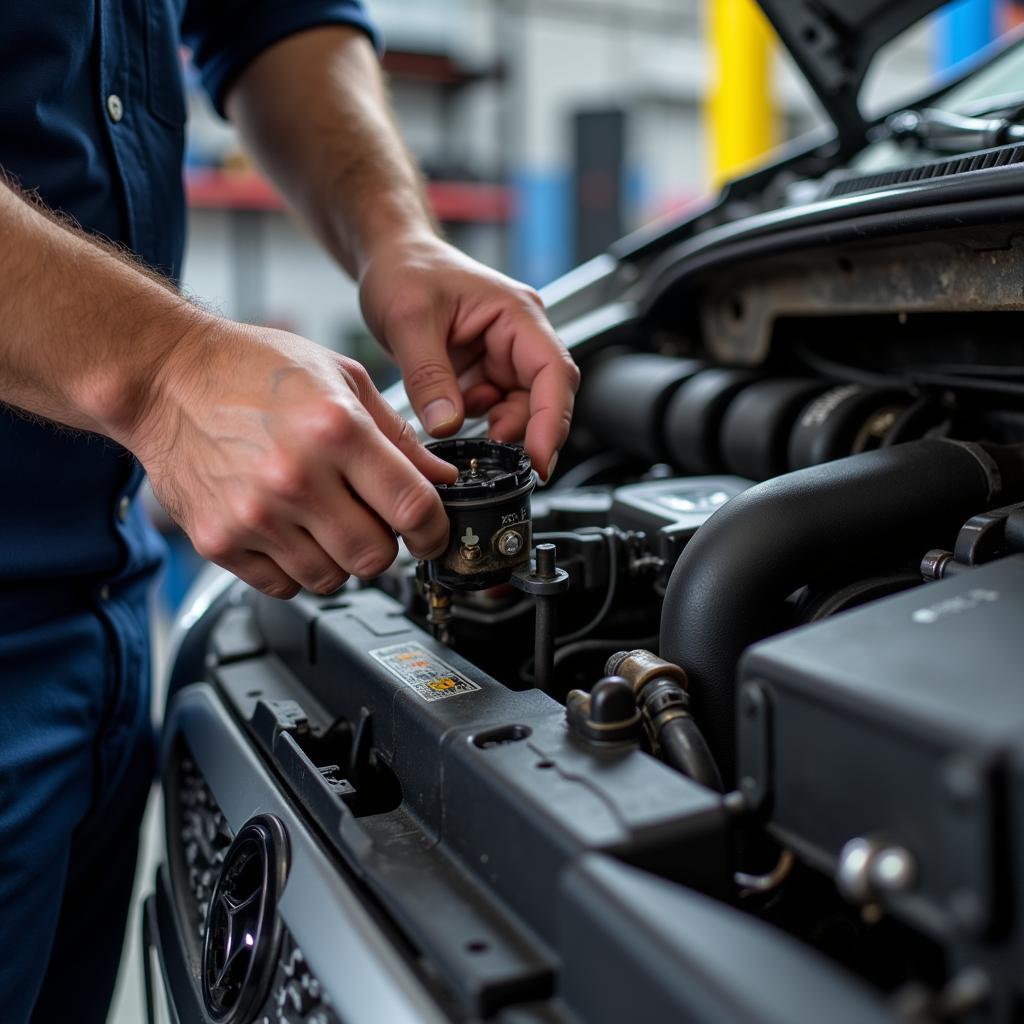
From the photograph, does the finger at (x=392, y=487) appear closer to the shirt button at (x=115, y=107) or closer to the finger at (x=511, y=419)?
the finger at (x=511, y=419)

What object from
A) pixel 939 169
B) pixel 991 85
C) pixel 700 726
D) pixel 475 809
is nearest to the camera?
pixel 475 809

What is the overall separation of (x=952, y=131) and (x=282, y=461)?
0.80 metres

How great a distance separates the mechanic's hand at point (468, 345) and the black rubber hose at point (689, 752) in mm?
272

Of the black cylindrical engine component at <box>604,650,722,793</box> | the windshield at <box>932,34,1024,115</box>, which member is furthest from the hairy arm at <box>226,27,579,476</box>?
the windshield at <box>932,34,1024,115</box>

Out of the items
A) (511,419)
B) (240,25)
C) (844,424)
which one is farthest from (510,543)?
(240,25)

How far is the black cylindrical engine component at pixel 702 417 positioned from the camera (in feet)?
3.31

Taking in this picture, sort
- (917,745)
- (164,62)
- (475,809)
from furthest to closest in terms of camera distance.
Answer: (164,62) → (475,809) → (917,745)

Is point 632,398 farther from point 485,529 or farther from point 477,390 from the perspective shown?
point 485,529

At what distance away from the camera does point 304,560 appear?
2.07 ft

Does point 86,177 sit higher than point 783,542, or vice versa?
point 86,177

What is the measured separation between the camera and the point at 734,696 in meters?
0.64

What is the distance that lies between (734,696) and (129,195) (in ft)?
2.28

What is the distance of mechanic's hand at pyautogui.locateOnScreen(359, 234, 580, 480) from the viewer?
0.83 metres

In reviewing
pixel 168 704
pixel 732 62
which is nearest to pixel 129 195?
pixel 168 704
